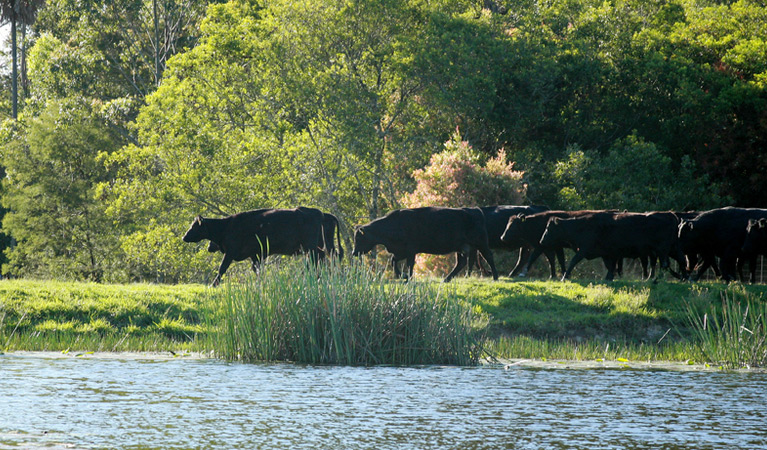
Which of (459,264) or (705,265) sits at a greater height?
(459,264)

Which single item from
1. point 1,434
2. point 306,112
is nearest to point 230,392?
point 1,434

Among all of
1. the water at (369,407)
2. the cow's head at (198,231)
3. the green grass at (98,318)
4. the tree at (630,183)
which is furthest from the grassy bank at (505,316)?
the tree at (630,183)

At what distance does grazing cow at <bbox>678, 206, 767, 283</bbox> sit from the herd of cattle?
0.07 ft

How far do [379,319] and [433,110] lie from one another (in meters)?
19.4

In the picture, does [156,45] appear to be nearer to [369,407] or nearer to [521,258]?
[521,258]

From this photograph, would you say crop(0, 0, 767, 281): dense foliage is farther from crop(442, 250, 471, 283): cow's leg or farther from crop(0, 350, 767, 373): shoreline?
crop(0, 350, 767, 373): shoreline

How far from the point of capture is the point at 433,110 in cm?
3197

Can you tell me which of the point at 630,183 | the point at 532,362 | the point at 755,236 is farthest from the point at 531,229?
the point at 630,183

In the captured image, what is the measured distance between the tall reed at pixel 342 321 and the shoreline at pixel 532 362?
73 centimetres

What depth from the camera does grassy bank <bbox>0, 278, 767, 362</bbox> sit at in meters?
15.4

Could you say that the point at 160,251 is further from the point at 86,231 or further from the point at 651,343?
the point at 651,343

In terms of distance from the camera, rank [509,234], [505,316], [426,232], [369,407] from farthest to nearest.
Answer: [509,234]
[426,232]
[505,316]
[369,407]

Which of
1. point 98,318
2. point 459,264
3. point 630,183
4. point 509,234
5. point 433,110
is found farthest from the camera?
point 433,110

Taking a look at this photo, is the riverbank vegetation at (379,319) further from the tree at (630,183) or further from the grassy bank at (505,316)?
the tree at (630,183)
